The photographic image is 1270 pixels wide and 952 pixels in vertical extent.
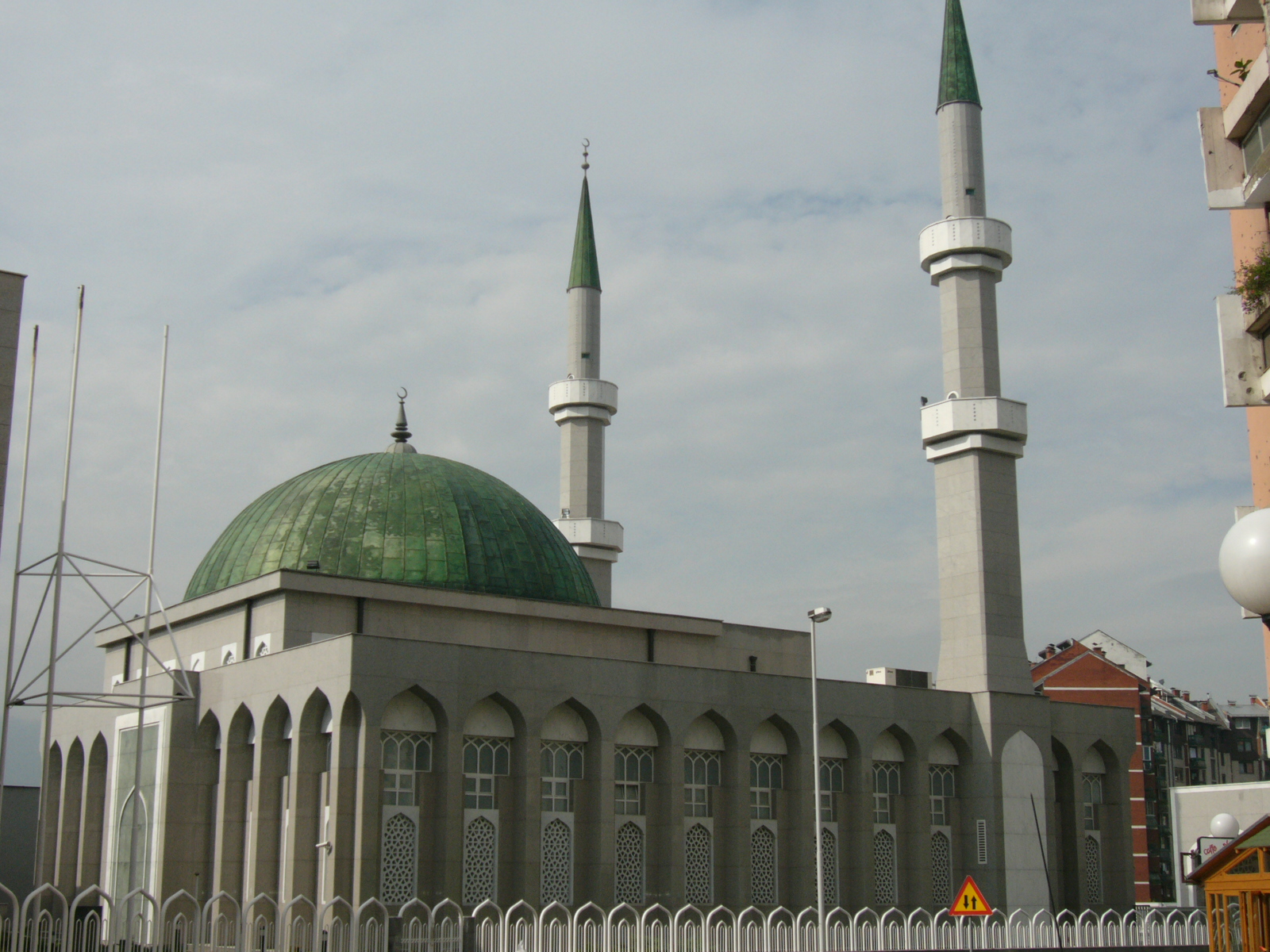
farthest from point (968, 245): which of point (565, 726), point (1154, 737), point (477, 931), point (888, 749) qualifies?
point (1154, 737)

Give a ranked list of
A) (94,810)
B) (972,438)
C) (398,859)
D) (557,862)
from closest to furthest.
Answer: (398,859), (557,862), (94,810), (972,438)

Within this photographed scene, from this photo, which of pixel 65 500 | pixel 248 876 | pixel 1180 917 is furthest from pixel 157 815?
pixel 1180 917

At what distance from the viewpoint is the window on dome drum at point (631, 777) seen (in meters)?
30.6

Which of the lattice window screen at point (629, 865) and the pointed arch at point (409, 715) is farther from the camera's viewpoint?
the lattice window screen at point (629, 865)

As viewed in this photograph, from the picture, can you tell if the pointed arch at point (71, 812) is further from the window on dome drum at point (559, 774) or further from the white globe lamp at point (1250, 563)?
the white globe lamp at point (1250, 563)

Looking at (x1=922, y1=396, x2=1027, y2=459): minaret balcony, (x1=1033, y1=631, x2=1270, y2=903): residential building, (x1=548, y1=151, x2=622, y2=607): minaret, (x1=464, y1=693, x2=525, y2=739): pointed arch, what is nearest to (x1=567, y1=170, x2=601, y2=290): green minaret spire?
(x1=548, y1=151, x2=622, y2=607): minaret

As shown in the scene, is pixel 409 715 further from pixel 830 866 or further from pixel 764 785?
pixel 830 866

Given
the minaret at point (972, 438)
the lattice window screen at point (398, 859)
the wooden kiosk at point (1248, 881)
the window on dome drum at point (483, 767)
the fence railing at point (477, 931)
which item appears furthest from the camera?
the minaret at point (972, 438)

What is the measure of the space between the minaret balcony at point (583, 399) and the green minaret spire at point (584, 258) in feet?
12.1

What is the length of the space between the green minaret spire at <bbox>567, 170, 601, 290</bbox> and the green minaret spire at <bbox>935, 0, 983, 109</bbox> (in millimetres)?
13751

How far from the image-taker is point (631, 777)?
30.9 m

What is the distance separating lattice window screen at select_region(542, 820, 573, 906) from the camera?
29.0 m

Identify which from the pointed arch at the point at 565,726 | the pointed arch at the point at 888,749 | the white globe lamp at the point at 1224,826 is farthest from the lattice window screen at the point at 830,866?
the white globe lamp at the point at 1224,826

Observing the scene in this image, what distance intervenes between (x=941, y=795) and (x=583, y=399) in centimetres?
1704
